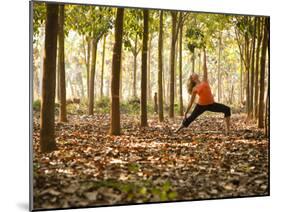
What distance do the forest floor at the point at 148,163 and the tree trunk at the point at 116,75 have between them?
88 millimetres

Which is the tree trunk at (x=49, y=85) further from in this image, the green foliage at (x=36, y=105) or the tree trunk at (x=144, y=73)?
the tree trunk at (x=144, y=73)

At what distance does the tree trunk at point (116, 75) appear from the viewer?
6121mm

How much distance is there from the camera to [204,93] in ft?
21.5

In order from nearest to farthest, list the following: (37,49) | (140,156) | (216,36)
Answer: (37,49) < (140,156) < (216,36)

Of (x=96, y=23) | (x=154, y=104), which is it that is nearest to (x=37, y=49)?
(x=96, y=23)

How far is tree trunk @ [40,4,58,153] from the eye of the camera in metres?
5.83

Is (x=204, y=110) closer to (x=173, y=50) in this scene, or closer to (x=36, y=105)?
(x=173, y=50)

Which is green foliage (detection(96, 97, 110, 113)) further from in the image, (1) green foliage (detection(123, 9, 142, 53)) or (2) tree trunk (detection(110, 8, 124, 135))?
(1) green foliage (detection(123, 9, 142, 53))

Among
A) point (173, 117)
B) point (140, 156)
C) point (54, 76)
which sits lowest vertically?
point (140, 156)

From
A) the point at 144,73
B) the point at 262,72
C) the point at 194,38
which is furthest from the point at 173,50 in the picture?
the point at 262,72

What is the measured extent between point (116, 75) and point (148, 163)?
102cm
